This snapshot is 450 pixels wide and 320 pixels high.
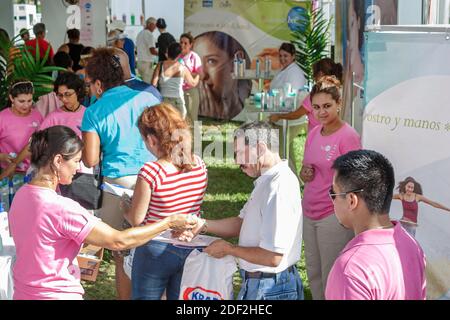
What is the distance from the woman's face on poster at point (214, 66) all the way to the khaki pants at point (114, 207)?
8.62 m

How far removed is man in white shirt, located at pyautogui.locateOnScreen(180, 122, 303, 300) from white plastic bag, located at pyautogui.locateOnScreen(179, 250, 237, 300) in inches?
2.6

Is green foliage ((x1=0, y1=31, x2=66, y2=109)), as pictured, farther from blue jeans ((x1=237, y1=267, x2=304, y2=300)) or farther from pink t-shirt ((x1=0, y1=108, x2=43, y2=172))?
blue jeans ((x1=237, y1=267, x2=304, y2=300))

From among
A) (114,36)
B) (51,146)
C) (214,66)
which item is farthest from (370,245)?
(214,66)

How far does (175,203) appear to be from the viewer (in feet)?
11.2

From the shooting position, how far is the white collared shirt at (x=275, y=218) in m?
2.96

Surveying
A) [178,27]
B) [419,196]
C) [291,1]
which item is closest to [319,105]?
[419,196]

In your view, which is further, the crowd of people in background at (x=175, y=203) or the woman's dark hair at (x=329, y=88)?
the woman's dark hair at (x=329, y=88)

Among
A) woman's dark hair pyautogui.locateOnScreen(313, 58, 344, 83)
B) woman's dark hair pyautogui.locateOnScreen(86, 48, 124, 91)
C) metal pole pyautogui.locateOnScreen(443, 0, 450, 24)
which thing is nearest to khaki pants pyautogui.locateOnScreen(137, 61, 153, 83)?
woman's dark hair pyautogui.locateOnScreen(313, 58, 344, 83)

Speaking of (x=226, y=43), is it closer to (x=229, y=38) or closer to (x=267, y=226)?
(x=229, y=38)

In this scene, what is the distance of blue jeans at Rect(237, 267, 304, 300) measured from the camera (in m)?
3.05

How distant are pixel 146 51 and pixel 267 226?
11.8 metres

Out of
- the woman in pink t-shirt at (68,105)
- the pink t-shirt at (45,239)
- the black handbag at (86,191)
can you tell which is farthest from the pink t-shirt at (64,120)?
the pink t-shirt at (45,239)

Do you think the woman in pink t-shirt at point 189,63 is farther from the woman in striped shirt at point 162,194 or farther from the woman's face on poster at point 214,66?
the woman in striped shirt at point 162,194
